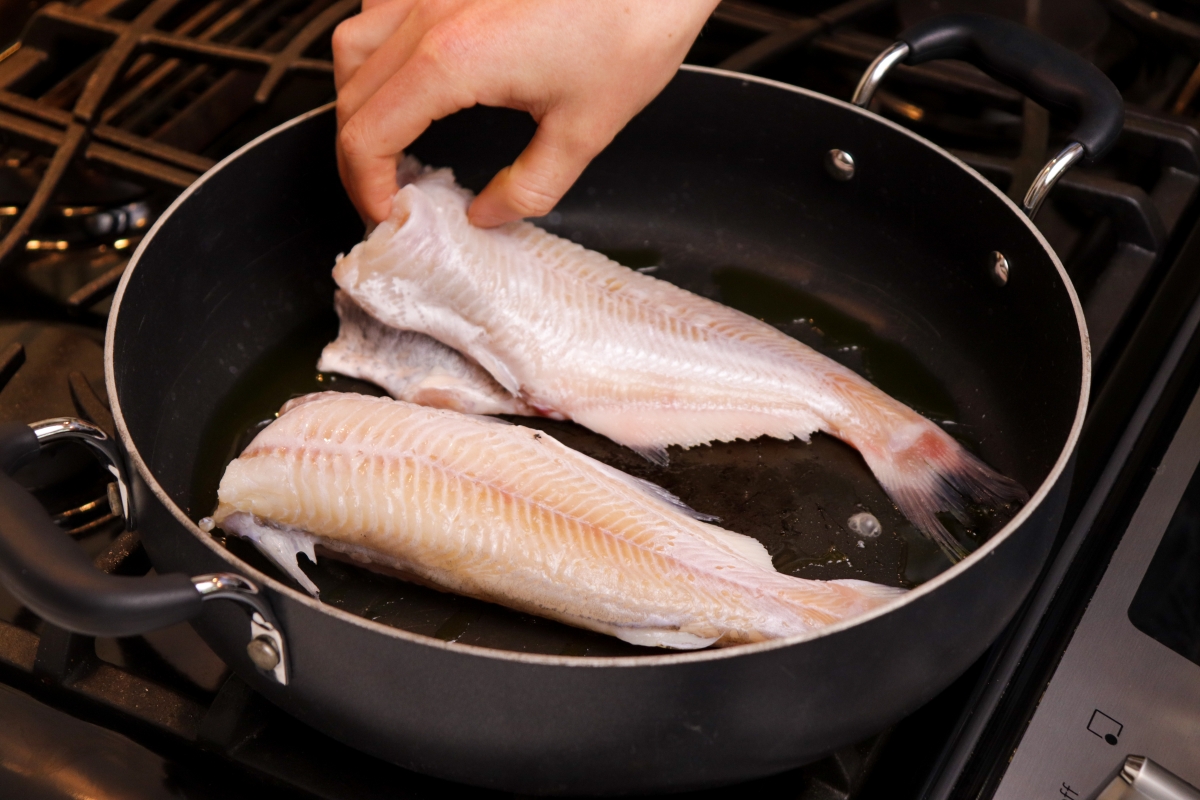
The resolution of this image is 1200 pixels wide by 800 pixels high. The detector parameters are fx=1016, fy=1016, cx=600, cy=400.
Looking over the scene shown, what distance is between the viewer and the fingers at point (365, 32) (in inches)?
65.9

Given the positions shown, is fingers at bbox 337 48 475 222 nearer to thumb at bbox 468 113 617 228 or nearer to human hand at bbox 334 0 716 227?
human hand at bbox 334 0 716 227

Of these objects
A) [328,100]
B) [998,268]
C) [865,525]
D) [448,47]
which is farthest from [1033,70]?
[328,100]

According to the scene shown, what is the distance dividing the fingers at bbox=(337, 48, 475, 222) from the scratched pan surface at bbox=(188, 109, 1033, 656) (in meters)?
0.28

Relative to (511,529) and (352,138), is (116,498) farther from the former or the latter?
(352,138)

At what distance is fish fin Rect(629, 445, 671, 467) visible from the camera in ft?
5.56

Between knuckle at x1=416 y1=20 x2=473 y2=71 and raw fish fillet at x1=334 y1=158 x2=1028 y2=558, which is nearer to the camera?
knuckle at x1=416 y1=20 x2=473 y2=71

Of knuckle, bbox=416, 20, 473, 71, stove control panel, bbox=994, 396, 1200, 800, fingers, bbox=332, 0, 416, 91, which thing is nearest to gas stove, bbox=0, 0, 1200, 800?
stove control panel, bbox=994, 396, 1200, 800

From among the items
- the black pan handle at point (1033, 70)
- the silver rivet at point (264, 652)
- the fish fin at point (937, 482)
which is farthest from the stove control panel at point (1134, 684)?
the silver rivet at point (264, 652)

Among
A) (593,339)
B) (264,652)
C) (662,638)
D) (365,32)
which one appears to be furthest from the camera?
(593,339)

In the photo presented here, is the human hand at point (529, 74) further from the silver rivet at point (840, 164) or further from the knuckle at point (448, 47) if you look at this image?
the silver rivet at point (840, 164)

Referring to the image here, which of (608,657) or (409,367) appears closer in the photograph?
(608,657)

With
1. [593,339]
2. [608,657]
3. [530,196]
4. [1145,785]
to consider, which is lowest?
[608,657]

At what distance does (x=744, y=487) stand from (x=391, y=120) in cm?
80

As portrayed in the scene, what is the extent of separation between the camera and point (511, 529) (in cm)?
144
